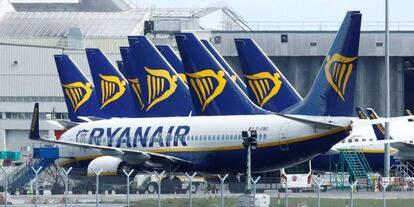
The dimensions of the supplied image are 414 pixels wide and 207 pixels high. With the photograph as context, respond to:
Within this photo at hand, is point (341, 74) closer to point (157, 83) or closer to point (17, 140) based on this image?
point (157, 83)

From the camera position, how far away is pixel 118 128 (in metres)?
Result: 74.5

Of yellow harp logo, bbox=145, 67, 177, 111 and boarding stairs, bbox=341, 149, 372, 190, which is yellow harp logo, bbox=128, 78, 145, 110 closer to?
yellow harp logo, bbox=145, 67, 177, 111

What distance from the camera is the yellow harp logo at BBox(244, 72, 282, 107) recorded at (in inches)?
2901

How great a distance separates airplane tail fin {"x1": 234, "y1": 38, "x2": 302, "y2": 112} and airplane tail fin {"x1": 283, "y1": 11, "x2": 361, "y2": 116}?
8803 millimetres

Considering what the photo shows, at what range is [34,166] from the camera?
8344 cm

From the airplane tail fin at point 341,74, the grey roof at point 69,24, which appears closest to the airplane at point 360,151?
the airplane tail fin at point 341,74

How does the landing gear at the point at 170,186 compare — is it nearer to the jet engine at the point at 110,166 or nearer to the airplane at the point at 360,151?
the jet engine at the point at 110,166

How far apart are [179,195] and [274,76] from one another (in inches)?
519

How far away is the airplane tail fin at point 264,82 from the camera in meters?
73.6

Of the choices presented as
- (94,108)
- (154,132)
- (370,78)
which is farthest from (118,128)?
(370,78)

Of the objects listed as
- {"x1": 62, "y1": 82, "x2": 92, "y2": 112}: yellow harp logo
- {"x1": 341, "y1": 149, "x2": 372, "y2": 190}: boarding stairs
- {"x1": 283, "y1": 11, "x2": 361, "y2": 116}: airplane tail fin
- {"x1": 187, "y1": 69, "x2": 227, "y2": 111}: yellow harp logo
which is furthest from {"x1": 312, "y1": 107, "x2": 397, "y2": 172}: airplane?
{"x1": 283, "y1": 11, "x2": 361, "y2": 116}: airplane tail fin

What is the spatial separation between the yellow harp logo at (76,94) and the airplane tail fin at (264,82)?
56.3 ft

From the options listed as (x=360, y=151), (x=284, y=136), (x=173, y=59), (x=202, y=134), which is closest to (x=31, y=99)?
(x=173, y=59)

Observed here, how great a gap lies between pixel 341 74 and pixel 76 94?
28407mm
